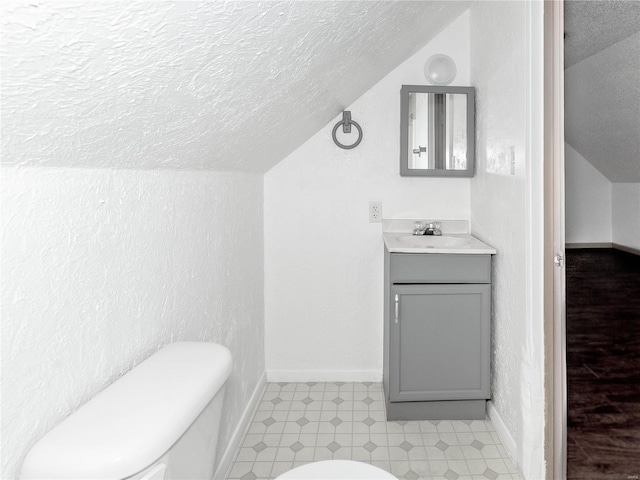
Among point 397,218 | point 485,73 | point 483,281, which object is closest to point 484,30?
point 485,73

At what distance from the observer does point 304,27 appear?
110 centimetres

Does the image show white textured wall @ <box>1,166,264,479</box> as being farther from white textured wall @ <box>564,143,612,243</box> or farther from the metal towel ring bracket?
white textured wall @ <box>564,143,612,243</box>

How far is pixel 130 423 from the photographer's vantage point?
2.27ft

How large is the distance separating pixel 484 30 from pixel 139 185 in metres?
1.89

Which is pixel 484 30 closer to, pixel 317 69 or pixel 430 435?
pixel 317 69

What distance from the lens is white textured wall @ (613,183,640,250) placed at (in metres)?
5.52

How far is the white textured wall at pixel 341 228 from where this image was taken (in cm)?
243

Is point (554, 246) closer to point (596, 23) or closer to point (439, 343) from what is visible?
point (439, 343)

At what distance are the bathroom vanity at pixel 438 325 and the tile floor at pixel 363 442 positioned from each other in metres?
0.15

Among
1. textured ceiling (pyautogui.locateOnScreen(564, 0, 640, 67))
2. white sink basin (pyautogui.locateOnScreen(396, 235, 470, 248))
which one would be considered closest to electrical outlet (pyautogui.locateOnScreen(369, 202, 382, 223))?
white sink basin (pyautogui.locateOnScreen(396, 235, 470, 248))

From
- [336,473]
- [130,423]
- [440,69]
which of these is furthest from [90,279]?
[440,69]


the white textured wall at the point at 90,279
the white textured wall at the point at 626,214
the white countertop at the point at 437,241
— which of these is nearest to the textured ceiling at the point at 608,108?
the white textured wall at the point at 626,214

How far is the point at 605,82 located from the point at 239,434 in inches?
156

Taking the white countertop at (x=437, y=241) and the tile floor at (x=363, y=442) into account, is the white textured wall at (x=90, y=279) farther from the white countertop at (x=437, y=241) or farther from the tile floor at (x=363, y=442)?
the white countertop at (x=437, y=241)
